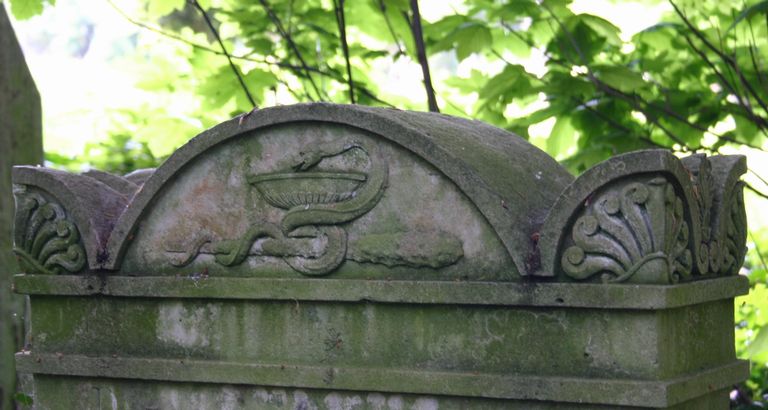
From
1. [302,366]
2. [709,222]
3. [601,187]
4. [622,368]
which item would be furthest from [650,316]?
[302,366]

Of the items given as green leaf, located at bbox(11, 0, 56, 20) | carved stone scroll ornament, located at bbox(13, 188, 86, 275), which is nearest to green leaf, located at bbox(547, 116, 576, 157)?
carved stone scroll ornament, located at bbox(13, 188, 86, 275)

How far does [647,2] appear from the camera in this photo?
19.7 feet

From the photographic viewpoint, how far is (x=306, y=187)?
347cm

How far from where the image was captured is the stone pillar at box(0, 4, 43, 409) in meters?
4.60

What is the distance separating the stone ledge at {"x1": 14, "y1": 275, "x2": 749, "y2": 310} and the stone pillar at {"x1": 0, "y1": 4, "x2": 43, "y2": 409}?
0.82 meters

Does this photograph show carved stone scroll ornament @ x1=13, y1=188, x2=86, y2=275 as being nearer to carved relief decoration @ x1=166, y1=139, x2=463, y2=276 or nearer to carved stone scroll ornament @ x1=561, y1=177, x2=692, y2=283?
carved relief decoration @ x1=166, y1=139, x2=463, y2=276

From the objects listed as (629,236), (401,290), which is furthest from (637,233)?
(401,290)

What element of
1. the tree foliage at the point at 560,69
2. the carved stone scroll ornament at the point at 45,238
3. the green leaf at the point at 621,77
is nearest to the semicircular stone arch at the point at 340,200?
the carved stone scroll ornament at the point at 45,238

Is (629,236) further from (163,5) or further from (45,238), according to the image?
(163,5)

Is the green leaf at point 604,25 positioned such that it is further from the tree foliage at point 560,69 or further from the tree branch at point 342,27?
the tree branch at point 342,27

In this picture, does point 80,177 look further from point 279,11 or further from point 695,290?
point 695,290

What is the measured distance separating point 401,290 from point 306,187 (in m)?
0.50

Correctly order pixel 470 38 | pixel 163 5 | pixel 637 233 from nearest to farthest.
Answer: pixel 637 233, pixel 470 38, pixel 163 5

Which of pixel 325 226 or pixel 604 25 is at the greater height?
pixel 604 25
